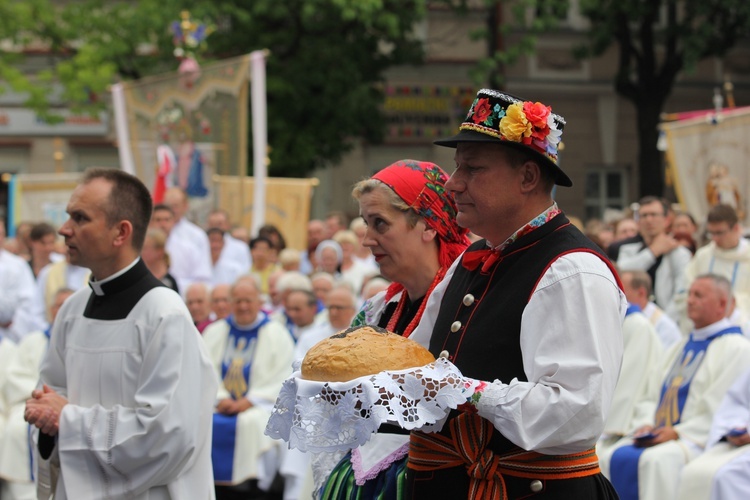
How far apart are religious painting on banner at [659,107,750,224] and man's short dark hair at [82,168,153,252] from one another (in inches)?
368

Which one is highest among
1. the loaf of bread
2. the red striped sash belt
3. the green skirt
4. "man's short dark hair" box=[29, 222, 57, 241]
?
the loaf of bread

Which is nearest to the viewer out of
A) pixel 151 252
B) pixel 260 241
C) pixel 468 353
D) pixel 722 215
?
pixel 468 353

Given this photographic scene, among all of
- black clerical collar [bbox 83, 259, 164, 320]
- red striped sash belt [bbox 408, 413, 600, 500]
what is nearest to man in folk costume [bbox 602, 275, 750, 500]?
black clerical collar [bbox 83, 259, 164, 320]

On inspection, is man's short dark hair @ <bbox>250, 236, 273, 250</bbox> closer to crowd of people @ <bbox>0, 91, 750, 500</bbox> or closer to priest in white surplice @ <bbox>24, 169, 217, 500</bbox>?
crowd of people @ <bbox>0, 91, 750, 500</bbox>

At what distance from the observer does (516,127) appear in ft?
9.72

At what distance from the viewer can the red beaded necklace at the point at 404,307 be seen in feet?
12.0

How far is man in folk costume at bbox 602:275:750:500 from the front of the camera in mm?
7117

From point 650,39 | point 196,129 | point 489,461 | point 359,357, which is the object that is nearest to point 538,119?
point 359,357

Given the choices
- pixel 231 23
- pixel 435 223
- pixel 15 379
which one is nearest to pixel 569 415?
pixel 435 223

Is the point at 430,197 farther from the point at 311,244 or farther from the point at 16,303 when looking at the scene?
the point at 311,244

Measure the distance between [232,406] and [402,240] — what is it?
471 centimetres

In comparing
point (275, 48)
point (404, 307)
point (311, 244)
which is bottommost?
point (311, 244)

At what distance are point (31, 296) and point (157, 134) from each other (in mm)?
2977

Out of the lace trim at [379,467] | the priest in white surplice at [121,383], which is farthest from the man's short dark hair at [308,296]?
the lace trim at [379,467]
